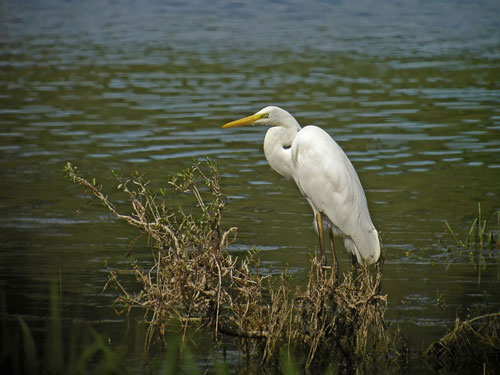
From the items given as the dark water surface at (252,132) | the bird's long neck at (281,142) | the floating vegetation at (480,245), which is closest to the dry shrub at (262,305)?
the dark water surface at (252,132)

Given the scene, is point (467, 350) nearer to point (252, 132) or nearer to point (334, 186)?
point (334, 186)

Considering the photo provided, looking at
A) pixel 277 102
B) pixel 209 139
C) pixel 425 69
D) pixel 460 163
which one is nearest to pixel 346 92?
pixel 277 102

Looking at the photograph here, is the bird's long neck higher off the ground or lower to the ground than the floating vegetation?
higher

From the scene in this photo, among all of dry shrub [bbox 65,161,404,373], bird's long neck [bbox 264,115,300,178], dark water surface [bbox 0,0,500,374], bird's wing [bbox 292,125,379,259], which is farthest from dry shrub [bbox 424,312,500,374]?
bird's long neck [bbox 264,115,300,178]

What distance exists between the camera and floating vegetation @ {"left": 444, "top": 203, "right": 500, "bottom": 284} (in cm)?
708

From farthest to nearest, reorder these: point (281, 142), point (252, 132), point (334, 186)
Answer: point (252, 132) → point (281, 142) → point (334, 186)

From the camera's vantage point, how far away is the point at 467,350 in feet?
16.7

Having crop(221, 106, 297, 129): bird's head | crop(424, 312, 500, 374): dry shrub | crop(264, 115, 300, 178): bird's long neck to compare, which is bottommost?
crop(424, 312, 500, 374): dry shrub

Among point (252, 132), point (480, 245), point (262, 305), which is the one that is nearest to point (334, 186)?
point (480, 245)

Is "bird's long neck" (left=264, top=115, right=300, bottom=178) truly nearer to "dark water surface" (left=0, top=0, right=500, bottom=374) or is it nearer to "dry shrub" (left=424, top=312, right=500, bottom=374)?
"dark water surface" (left=0, top=0, right=500, bottom=374)

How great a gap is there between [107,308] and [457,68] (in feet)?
46.1

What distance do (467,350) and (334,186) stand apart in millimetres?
1868

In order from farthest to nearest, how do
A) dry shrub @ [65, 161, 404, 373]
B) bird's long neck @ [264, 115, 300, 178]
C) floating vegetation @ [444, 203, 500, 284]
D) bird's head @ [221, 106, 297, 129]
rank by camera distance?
floating vegetation @ [444, 203, 500, 284] < bird's long neck @ [264, 115, 300, 178] < bird's head @ [221, 106, 297, 129] < dry shrub @ [65, 161, 404, 373]

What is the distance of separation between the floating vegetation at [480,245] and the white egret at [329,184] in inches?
38.6
